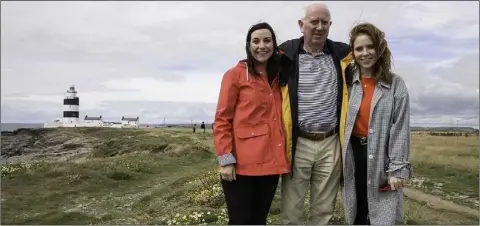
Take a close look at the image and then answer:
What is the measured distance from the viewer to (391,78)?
4.41 m

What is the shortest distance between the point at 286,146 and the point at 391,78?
1.23 meters

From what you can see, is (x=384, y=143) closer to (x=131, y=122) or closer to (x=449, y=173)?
(x=449, y=173)

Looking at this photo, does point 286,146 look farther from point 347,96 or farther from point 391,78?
point 391,78

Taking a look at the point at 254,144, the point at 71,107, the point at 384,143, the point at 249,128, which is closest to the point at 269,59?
the point at 249,128

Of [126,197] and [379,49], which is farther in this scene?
[126,197]

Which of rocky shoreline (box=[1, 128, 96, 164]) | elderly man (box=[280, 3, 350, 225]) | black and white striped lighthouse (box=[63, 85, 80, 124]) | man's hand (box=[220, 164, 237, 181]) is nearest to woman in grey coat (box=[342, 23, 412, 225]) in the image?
elderly man (box=[280, 3, 350, 225])

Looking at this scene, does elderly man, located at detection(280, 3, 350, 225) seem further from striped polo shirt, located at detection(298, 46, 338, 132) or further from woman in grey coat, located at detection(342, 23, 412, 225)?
woman in grey coat, located at detection(342, 23, 412, 225)

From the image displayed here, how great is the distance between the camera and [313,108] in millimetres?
4598

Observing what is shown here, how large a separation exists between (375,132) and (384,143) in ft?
0.45

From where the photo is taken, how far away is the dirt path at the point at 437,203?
12.7 metres

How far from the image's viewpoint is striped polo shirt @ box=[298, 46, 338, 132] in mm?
4590

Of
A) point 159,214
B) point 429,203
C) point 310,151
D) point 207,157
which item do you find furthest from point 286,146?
point 207,157

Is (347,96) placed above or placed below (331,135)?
above

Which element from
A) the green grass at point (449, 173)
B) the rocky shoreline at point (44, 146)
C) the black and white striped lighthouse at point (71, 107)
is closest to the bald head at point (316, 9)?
the green grass at point (449, 173)
